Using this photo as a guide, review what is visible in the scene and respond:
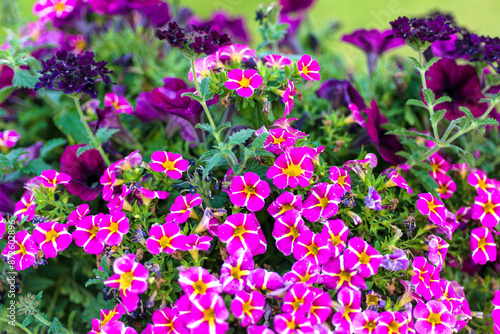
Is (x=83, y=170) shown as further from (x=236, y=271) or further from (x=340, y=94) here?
(x=340, y=94)

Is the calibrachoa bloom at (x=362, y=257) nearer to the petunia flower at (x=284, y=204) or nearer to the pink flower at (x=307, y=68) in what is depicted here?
the petunia flower at (x=284, y=204)

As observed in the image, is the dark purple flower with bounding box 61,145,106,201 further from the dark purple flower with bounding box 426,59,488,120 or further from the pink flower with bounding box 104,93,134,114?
the dark purple flower with bounding box 426,59,488,120

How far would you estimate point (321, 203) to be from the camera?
110cm

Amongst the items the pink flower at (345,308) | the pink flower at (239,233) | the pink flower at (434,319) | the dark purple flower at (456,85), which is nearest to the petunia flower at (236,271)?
the pink flower at (239,233)

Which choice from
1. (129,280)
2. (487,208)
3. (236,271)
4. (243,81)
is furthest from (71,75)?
(487,208)

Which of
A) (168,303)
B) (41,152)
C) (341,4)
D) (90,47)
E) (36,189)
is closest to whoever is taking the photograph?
(168,303)

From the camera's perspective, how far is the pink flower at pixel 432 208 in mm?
1135

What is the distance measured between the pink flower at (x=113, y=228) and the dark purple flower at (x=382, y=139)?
770mm

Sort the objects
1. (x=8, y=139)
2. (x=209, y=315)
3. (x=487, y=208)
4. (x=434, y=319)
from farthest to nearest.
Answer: (x=8, y=139) < (x=487, y=208) < (x=434, y=319) < (x=209, y=315)

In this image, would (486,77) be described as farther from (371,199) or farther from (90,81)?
(90,81)

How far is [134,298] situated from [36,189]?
49 cm

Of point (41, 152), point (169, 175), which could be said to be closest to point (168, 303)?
point (169, 175)

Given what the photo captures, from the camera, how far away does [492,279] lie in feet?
4.50

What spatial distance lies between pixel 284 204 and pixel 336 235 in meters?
0.15
